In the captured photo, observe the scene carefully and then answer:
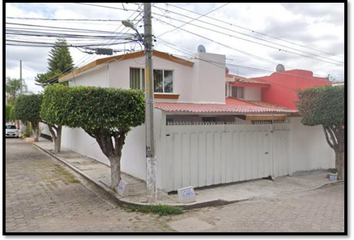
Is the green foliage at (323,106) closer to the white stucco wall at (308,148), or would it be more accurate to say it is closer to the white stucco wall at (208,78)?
the white stucco wall at (308,148)

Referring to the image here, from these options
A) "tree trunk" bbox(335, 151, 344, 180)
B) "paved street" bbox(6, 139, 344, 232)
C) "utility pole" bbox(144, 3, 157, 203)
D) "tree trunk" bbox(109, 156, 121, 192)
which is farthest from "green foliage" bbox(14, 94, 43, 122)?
"tree trunk" bbox(335, 151, 344, 180)

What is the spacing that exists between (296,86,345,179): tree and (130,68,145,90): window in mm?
5869

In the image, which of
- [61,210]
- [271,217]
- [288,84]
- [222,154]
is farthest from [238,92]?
[61,210]

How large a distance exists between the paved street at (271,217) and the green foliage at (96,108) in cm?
258

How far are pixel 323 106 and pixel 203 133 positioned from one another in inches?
154

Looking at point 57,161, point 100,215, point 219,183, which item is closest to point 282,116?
point 219,183

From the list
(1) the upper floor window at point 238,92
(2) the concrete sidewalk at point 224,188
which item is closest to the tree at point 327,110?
(2) the concrete sidewalk at point 224,188

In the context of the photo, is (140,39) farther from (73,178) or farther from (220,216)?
(73,178)

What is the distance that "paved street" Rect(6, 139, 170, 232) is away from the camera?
559 cm

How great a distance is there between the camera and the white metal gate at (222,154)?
26.2 feet

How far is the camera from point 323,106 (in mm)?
9125

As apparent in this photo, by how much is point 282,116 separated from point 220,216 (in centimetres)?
521

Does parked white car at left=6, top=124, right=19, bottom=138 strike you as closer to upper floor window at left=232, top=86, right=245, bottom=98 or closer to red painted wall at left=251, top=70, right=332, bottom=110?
upper floor window at left=232, top=86, right=245, bottom=98

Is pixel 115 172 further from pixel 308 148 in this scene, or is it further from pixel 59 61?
pixel 59 61
